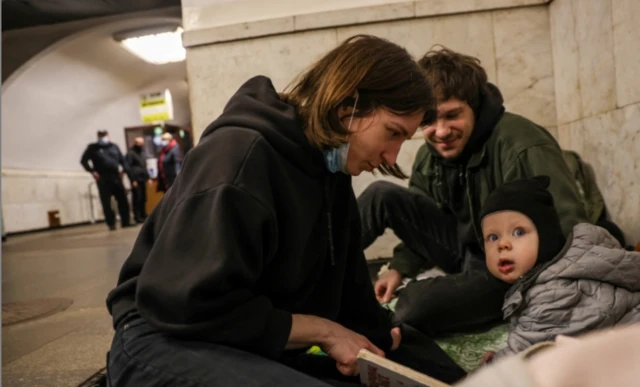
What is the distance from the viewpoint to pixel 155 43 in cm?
1116

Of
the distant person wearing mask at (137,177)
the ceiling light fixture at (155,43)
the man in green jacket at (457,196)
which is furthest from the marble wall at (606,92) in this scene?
the distant person wearing mask at (137,177)

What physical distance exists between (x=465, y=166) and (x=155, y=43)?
1020 centimetres

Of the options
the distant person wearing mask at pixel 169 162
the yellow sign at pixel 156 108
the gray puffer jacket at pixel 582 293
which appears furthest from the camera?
the yellow sign at pixel 156 108

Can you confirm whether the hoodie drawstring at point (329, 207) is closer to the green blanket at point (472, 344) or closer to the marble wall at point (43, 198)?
the green blanket at point (472, 344)

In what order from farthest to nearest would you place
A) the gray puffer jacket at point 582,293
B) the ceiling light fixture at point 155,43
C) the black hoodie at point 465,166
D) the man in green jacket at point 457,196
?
the ceiling light fixture at point 155,43 → the black hoodie at point 465,166 → the man in green jacket at point 457,196 → the gray puffer jacket at point 582,293

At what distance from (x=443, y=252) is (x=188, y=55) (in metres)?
2.45

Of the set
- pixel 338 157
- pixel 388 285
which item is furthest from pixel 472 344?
pixel 338 157

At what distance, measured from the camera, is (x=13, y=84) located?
9945 mm

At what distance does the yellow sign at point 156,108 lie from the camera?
14.6 meters

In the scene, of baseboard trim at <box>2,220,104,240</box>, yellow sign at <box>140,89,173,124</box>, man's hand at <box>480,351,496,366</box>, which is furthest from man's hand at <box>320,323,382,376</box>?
yellow sign at <box>140,89,173,124</box>

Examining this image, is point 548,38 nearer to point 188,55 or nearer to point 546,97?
point 546,97

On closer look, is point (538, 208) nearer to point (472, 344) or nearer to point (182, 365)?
point (472, 344)

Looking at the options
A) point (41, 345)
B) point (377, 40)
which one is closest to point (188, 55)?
point (41, 345)

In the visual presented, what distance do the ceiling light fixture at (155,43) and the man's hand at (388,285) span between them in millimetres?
8765
